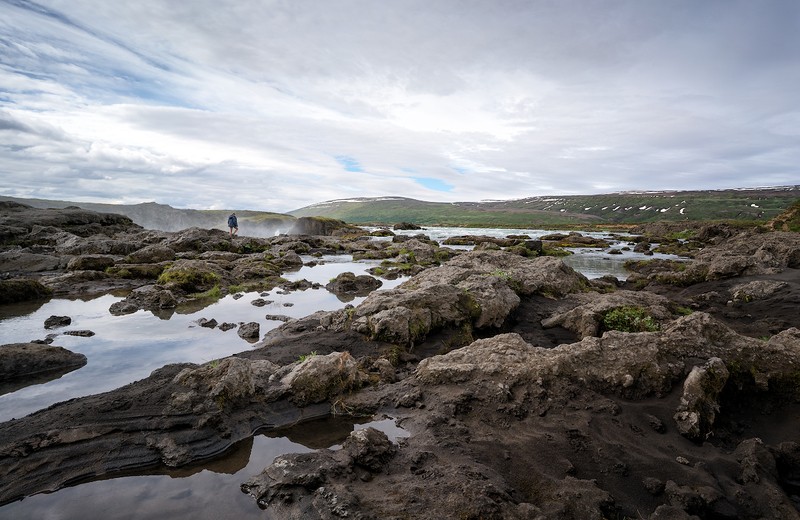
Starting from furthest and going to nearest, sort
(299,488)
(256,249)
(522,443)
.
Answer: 1. (256,249)
2. (522,443)
3. (299,488)

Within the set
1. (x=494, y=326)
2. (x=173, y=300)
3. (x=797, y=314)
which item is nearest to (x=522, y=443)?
(x=494, y=326)

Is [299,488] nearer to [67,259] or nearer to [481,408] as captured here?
[481,408]

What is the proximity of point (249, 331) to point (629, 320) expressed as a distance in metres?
12.8

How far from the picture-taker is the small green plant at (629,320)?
11.6 meters

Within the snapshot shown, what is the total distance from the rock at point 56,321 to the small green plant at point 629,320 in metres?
19.6

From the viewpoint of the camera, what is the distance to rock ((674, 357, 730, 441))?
22.7 feet

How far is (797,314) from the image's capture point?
14.6 m

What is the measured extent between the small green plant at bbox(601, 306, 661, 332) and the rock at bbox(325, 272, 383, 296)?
43.7 ft

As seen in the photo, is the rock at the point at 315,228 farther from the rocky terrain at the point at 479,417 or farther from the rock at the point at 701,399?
the rock at the point at 701,399

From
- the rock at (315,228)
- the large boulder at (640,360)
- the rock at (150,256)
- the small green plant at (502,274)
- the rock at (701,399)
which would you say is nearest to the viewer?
the rock at (701,399)

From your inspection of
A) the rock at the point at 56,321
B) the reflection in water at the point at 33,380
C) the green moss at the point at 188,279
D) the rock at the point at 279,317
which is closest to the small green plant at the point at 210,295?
the green moss at the point at 188,279

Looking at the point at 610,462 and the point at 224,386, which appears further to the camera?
the point at 224,386

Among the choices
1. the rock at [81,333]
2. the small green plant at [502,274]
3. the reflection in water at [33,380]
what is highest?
the small green plant at [502,274]

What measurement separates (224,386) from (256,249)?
129ft
